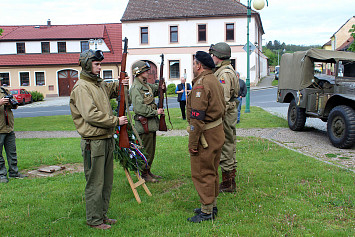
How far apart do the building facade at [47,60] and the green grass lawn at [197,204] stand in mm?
34656

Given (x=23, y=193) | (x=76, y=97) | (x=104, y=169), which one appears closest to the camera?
(x=76, y=97)

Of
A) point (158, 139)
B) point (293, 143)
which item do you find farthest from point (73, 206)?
point (293, 143)

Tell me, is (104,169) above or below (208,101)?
below

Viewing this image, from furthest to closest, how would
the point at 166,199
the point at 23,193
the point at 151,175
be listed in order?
the point at 151,175, the point at 23,193, the point at 166,199

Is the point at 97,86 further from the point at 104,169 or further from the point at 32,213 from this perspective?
the point at 32,213

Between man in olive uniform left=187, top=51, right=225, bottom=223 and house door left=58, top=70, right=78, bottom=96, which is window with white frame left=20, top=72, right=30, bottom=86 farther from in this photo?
man in olive uniform left=187, top=51, right=225, bottom=223

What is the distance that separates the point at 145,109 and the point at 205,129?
2.01 m

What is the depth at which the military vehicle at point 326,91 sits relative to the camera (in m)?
8.78

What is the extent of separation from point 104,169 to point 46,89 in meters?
38.8

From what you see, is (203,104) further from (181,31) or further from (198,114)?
(181,31)

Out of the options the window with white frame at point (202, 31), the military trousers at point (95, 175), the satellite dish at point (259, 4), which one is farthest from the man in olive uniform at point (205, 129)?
the window with white frame at point (202, 31)

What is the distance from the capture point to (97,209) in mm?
4293

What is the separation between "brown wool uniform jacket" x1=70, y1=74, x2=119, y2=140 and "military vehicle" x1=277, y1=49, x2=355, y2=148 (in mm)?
6536

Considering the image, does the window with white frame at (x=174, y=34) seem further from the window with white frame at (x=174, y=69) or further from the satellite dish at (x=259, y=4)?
the satellite dish at (x=259, y=4)
